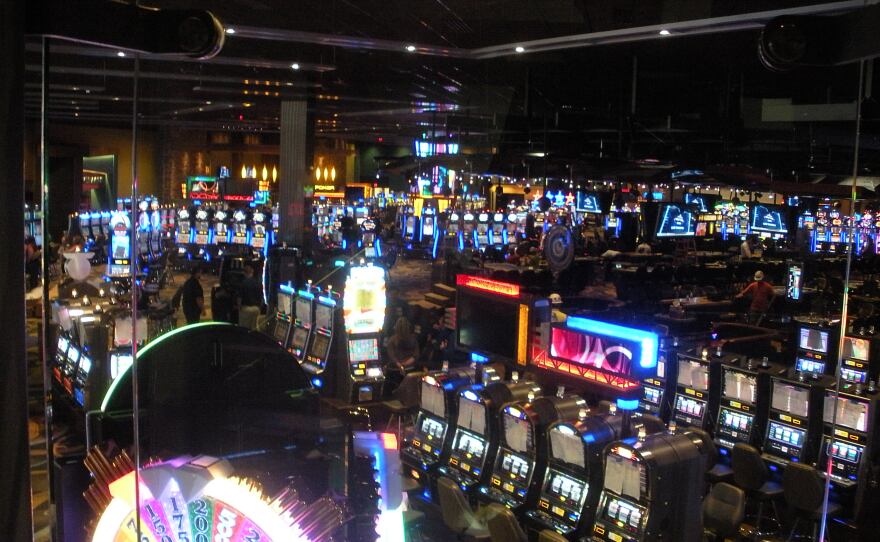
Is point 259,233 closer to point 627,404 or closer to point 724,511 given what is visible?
point 627,404

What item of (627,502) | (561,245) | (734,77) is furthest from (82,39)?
(561,245)

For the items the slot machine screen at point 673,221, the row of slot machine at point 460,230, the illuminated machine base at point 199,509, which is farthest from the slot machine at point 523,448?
the row of slot machine at point 460,230

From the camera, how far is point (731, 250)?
25.0 meters

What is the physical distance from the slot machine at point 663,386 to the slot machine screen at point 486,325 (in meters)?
1.92

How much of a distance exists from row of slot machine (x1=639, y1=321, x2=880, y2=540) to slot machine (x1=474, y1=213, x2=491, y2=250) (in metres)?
16.3

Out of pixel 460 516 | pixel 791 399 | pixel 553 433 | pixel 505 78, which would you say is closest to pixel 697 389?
pixel 791 399

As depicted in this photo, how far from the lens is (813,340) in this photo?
10.7 meters

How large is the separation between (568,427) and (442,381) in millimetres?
1731

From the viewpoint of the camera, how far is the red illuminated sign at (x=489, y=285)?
7.64 meters

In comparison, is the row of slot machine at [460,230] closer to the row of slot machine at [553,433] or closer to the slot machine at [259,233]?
the slot machine at [259,233]

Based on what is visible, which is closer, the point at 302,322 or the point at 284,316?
the point at 302,322

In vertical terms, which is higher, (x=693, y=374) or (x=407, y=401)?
(x=693, y=374)

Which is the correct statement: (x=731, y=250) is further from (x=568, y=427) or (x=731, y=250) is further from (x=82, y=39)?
(x=82, y=39)

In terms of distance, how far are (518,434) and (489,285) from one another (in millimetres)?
1766
